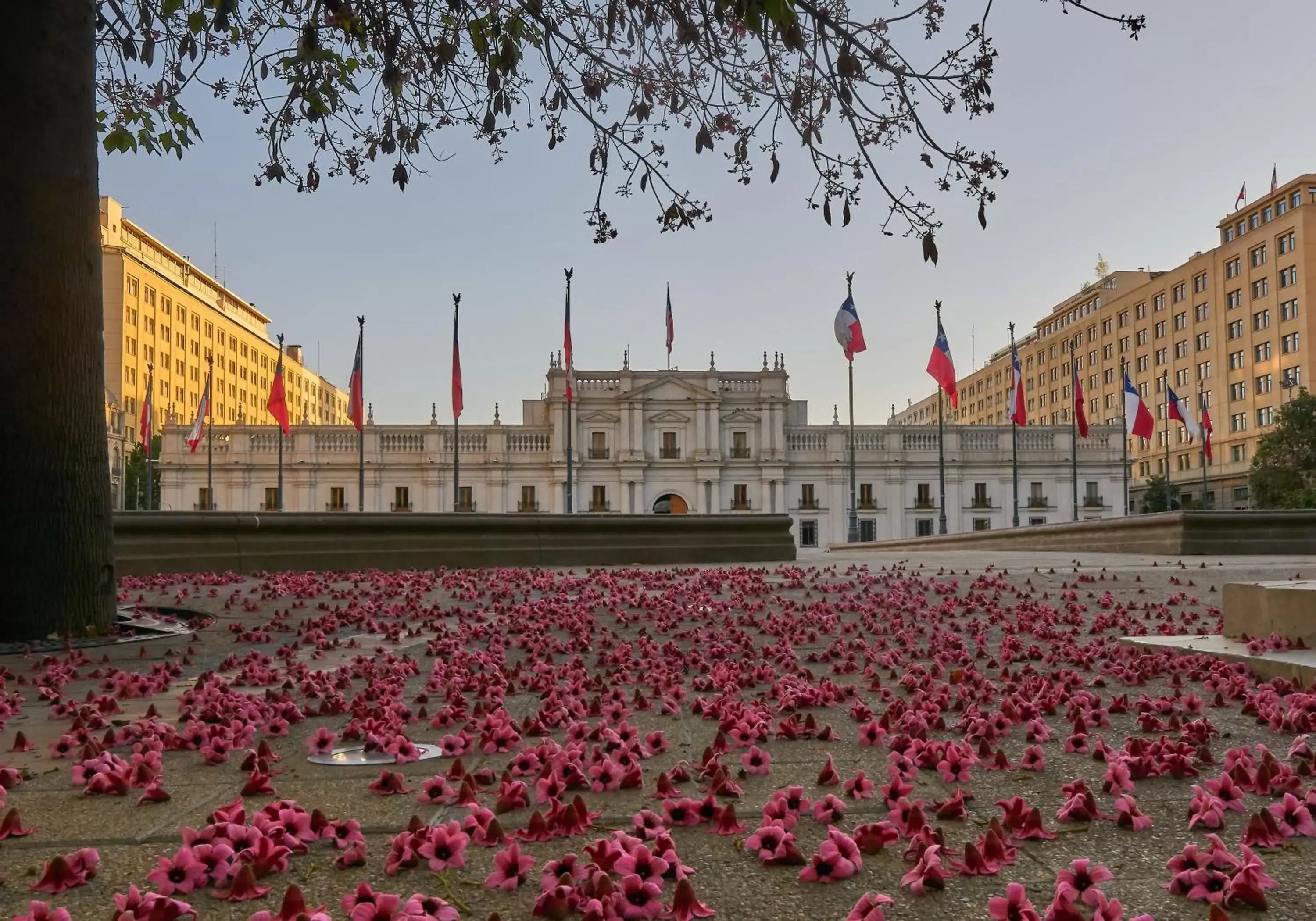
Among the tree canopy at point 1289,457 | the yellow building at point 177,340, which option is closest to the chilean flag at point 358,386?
the yellow building at point 177,340

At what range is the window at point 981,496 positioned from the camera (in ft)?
253

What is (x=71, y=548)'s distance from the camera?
22.9ft

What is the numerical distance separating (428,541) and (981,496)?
69.0 meters

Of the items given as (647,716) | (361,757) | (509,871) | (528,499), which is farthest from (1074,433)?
(509,871)

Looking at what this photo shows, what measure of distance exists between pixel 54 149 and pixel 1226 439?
87546mm

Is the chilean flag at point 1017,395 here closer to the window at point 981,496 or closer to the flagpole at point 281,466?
the window at point 981,496

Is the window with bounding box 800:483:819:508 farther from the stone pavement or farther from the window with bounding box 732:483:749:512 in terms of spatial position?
the stone pavement

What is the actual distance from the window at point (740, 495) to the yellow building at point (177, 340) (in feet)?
142

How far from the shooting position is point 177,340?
104 m

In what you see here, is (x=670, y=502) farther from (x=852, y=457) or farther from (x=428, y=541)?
(x=428, y=541)

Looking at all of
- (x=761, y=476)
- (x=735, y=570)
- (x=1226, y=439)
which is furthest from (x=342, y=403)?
(x=735, y=570)

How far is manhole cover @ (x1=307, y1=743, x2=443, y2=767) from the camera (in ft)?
12.1

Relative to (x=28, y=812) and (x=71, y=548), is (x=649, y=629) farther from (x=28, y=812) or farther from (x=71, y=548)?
(x=28, y=812)

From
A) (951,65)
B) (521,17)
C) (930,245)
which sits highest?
(521,17)
